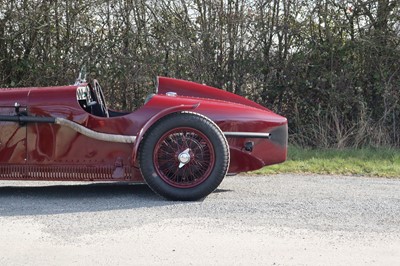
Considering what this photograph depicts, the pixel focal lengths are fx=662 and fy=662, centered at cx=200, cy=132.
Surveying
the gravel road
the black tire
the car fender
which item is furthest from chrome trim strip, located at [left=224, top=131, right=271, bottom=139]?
the gravel road

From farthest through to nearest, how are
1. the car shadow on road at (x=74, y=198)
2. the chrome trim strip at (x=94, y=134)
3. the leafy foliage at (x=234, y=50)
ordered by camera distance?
the leafy foliage at (x=234, y=50), the chrome trim strip at (x=94, y=134), the car shadow on road at (x=74, y=198)

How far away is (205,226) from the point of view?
5.41m

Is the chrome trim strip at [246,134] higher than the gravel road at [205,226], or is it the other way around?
the chrome trim strip at [246,134]

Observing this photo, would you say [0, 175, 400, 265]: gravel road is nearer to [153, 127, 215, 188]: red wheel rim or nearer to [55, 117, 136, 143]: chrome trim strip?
[153, 127, 215, 188]: red wheel rim

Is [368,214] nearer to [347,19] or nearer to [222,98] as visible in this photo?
[222,98]

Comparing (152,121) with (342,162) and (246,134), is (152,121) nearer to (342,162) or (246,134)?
(246,134)

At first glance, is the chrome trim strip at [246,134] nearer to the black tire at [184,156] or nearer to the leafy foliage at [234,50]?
the black tire at [184,156]

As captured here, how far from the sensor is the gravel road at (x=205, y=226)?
15.0ft

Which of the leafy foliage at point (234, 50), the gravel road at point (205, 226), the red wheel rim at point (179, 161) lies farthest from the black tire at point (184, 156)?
the leafy foliage at point (234, 50)

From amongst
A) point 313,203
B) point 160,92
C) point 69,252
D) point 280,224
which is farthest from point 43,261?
point 160,92

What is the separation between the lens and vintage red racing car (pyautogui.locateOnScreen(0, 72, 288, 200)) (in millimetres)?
6523

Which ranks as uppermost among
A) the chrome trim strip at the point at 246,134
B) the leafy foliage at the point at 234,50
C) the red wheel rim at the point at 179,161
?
the leafy foliage at the point at 234,50

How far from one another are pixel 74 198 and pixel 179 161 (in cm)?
119

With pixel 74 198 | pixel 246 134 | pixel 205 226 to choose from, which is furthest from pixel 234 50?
pixel 205 226
